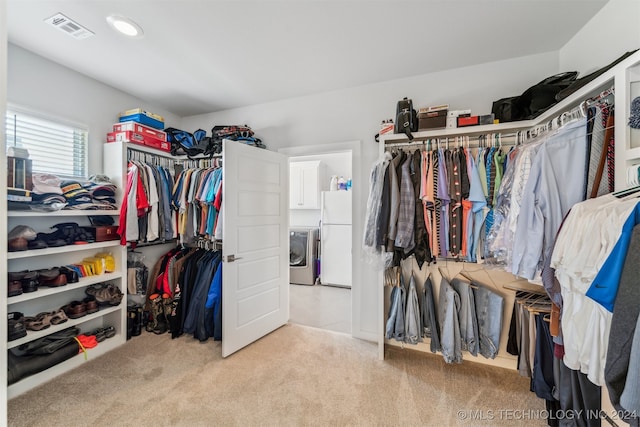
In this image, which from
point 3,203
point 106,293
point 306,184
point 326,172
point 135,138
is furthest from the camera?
point 326,172

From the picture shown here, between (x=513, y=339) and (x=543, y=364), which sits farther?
(x=513, y=339)

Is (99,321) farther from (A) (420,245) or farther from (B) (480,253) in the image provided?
(B) (480,253)

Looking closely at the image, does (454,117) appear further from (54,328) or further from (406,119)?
(54,328)

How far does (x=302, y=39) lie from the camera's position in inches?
74.4

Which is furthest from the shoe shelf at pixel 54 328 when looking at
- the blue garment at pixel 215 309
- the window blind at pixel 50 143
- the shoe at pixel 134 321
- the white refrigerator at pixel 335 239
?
the white refrigerator at pixel 335 239

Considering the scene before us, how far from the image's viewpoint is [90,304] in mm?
2277

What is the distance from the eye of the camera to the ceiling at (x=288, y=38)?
1592mm

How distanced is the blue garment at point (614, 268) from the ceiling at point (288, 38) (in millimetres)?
1436

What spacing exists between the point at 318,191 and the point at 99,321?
11.2ft

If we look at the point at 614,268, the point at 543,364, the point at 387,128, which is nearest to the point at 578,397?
the point at 543,364

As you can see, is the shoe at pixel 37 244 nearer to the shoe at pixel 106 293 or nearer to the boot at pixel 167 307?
the shoe at pixel 106 293

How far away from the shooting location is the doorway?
346cm

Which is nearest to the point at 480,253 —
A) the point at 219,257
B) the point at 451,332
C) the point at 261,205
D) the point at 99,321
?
the point at 451,332

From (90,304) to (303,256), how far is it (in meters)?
2.90
